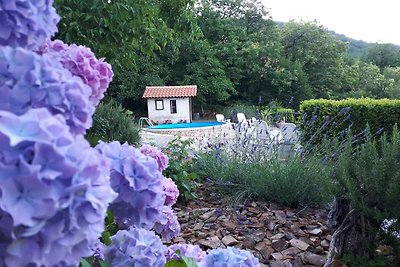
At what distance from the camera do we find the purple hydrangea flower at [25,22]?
48cm

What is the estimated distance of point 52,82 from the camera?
45 cm

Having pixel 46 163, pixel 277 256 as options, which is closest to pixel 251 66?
pixel 277 256

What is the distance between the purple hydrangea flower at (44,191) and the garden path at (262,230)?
6.36 feet

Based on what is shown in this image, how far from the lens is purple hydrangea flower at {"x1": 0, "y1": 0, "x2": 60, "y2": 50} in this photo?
0.48 metres

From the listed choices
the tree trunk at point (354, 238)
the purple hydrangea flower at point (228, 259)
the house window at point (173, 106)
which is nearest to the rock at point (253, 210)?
the tree trunk at point (354, 238)

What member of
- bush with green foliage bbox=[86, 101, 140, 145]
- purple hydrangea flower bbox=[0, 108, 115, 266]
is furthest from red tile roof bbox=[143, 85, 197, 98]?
purple hydrangea flower bbox=[0, 108, 115, 266]

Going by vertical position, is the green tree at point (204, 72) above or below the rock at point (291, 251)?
above

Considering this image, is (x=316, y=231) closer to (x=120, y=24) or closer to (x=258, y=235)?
(x=258, y=235)

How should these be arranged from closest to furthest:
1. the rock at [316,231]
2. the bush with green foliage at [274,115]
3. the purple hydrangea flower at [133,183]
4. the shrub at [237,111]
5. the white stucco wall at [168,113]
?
the purple hydrangea flower at [133,183], the rock at [316,231], the bush with green foliage at [274,115], the shrub at [237,111], the white stucco wall at [168,113]

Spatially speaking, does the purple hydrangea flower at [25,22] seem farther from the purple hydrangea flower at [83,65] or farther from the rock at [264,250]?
the rock at [264,250]

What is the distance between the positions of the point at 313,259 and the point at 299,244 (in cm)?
17

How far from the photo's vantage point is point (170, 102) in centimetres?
1670

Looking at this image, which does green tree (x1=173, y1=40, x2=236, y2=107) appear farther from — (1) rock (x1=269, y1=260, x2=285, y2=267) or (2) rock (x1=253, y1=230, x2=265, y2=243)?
(1) rock (x1=269, y1=260, x2=285, y2=267)

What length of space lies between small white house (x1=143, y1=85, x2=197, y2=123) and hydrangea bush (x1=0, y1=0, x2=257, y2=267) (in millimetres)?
15514
